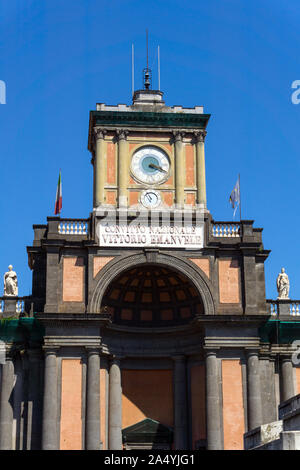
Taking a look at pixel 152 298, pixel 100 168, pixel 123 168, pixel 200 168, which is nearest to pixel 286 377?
pixel 152 298

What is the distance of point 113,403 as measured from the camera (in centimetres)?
4003

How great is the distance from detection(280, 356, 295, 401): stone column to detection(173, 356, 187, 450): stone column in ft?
14.4

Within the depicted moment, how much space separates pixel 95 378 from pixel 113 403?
100 inches

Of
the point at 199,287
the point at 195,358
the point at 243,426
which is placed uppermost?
the point at 199,287

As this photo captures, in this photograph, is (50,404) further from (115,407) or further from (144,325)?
(144,325)

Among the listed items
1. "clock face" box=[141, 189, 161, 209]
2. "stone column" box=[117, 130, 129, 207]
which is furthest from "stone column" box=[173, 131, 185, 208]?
"stone column" box=[117, 130, 129, 207]

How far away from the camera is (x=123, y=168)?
41688 mm

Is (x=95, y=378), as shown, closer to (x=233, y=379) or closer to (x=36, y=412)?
(x=36, y=412)

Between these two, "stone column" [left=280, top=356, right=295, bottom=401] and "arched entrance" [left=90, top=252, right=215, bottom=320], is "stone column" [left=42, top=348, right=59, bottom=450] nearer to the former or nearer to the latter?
"arched entrance" [left=90, top=252, right=215, bottom=320]

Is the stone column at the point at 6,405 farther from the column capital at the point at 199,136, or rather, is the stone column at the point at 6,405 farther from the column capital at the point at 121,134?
the column capital at the point at 199,136

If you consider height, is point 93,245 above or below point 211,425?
above

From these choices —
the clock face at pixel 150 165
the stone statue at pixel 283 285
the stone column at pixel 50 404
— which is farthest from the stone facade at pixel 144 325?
the stone statue at pixel 283 285

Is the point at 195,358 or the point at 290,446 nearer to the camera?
the point at 290,446
